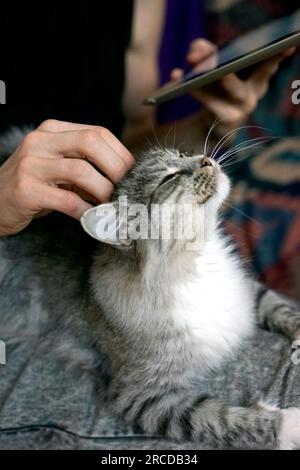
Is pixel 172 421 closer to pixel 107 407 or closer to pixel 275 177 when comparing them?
pixel 107 407

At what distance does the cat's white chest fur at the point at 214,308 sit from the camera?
1.04 m

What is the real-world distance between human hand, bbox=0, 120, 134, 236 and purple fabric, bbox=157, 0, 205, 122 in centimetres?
62

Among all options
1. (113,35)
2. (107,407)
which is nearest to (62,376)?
(107,407)

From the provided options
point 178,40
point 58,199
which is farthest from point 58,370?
point 178,40

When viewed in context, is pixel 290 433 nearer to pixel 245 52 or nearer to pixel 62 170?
pixel 62 170

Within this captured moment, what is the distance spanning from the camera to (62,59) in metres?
1.45

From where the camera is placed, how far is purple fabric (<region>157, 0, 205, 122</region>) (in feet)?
4.86

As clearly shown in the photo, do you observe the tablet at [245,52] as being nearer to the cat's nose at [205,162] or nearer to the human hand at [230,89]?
the human hand at [230,89]

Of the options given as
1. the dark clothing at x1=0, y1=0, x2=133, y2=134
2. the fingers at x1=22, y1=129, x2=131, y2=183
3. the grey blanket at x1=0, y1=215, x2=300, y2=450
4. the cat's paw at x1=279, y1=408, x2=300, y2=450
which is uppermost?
the dark clothing at x1=0, y1=0, x2=133, y2=134

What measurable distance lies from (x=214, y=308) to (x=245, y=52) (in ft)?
1.61

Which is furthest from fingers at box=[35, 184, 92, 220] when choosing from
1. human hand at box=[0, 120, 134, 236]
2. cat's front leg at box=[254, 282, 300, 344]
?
cat's front leg at box=[254, 282, 300, 344]

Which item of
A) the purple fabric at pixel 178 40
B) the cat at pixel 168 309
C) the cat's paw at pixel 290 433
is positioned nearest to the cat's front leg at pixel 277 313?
the cat at pixel 168 309

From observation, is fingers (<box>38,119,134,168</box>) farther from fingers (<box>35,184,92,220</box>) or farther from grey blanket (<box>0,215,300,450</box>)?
grey blanket (<box>0,215,300,450</box>)

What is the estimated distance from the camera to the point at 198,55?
1.26 m
